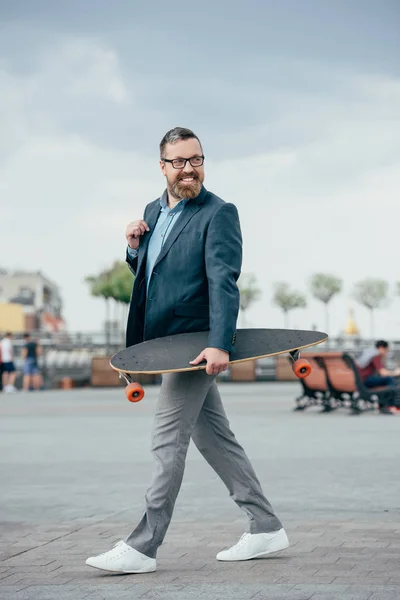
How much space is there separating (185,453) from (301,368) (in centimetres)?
64

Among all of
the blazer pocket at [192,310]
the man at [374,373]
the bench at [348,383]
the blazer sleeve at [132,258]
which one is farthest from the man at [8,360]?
the blazer pocket at [192,310]

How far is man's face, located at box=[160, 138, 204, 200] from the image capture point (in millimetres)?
4871

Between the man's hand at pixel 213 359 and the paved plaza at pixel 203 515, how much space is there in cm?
89

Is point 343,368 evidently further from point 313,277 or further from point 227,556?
point 313,277

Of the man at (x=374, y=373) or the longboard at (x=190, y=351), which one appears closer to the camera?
the longboard at (x=190, y=351)

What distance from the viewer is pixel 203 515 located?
678cm

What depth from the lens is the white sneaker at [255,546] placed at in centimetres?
512

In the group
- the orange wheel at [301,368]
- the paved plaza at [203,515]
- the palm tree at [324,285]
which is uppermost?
the palm tree at [324,285]

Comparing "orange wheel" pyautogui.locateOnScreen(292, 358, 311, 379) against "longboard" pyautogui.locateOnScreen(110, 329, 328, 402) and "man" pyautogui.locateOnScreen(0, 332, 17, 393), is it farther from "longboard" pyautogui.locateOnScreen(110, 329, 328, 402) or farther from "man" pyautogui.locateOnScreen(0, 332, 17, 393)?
"man" pyautogui.locateOnScreen(0, 332, 17, 393)

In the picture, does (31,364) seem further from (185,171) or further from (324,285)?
(324,285)

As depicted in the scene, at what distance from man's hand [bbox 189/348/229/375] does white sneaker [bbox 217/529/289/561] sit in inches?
36.6

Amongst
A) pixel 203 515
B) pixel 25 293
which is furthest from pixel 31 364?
pixel 25 293

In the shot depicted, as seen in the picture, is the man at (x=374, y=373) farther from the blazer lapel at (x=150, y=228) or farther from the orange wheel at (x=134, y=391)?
the orange wheel at (x=134, y=391)

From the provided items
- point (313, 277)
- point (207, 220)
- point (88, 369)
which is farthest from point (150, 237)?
point (313, 277)
